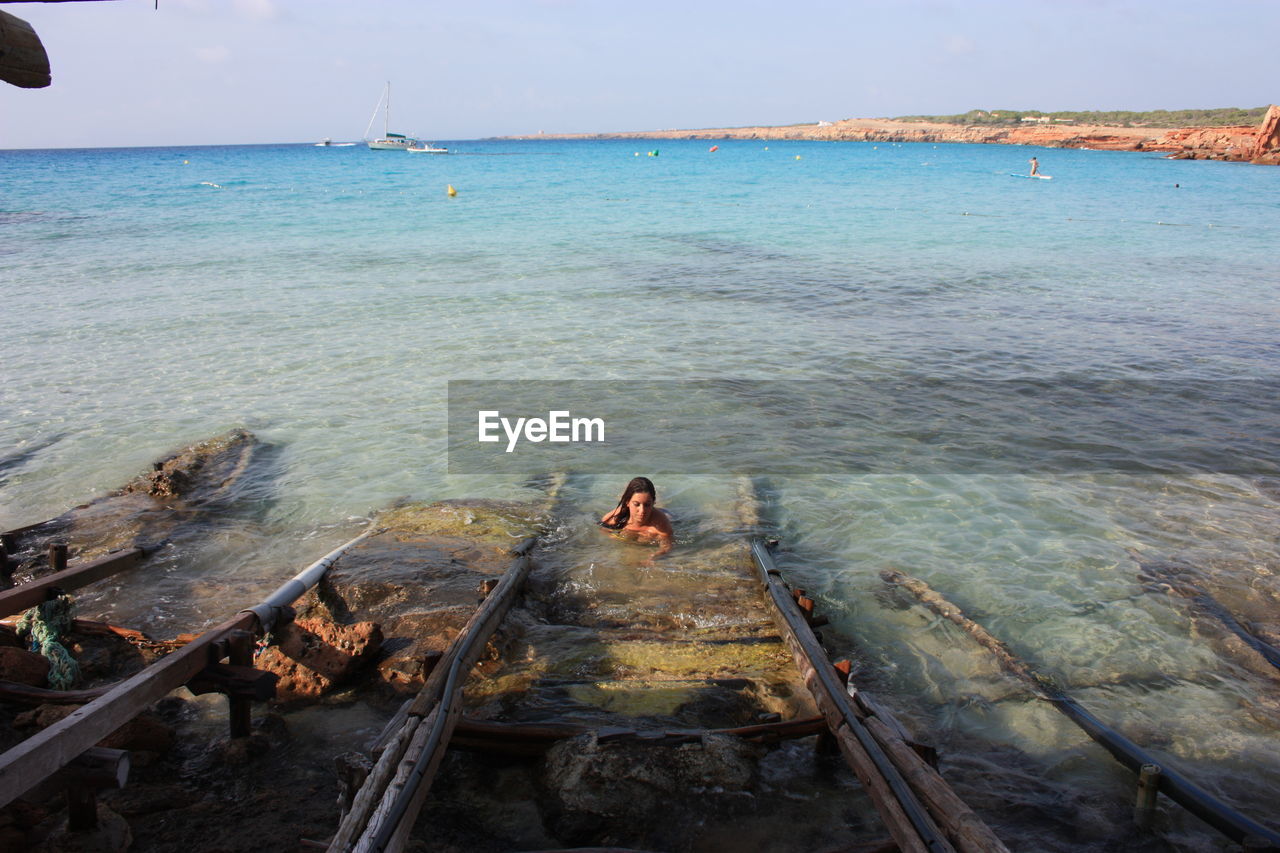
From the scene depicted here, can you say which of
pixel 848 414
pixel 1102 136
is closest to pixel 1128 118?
pixel 1102 136

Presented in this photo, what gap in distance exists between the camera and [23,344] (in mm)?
13500

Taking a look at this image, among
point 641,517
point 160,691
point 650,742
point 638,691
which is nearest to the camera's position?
point 160,691

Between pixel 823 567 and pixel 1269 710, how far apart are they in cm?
308

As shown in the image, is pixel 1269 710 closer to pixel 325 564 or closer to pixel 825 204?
pixel 325 564

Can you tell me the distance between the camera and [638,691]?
4.93 meters

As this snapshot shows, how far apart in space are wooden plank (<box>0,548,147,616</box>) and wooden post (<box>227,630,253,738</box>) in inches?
60.7

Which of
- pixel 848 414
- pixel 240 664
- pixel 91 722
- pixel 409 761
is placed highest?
pixel 91 722

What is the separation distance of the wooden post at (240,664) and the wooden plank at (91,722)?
0.27ft

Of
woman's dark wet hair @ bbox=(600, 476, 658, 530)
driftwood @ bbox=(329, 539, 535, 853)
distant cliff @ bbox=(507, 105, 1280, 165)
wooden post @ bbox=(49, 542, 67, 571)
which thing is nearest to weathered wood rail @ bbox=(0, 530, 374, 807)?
driftwood @ bbox=(329, 539, 535, 853)

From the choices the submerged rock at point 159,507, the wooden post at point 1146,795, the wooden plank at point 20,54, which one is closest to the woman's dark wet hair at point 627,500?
the submerged rock at point 159,507

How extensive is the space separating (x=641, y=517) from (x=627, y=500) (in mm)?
309

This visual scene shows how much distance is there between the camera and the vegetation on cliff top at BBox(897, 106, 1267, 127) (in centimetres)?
10507

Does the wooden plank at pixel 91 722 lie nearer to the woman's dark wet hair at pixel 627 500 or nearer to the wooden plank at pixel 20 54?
the wooden plank at pixel 20 54

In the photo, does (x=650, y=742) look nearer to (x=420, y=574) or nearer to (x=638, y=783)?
(x=638, y=783)
